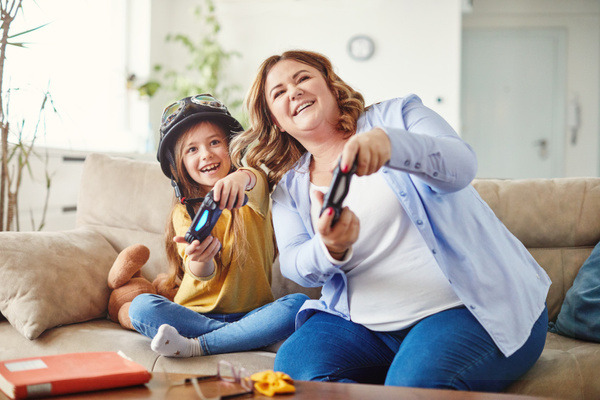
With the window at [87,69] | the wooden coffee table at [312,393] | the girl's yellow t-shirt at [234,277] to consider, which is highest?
the window at [87,69]

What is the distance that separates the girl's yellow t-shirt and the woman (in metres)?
0.21

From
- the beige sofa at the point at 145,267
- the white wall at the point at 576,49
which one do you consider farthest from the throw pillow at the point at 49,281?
the white wall at the point at 576,49

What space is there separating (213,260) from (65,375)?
0.72 m

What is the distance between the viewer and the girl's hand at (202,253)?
4.55 ft

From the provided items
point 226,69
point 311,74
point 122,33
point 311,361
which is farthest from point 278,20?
point 311,361

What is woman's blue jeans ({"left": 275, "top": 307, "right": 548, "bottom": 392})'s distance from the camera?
110 cm

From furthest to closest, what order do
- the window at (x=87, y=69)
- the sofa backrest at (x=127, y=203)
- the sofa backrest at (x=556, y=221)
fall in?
the window at (x=87, y=69), the sofa backrest at (x=127, y=203), the sofa backrest at (x=556, y=221)

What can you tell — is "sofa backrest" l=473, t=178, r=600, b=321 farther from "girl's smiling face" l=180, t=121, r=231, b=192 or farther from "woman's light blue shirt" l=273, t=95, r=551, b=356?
"girl's smiling face" l=180, t=121, r=231, b=192

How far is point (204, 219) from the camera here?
1.33 m

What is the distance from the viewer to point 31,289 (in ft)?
5.14

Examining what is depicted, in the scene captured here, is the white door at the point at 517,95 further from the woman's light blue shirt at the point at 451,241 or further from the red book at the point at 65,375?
the red book at the point at 65,375

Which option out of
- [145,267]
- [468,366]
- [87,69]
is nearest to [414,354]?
[468,366]

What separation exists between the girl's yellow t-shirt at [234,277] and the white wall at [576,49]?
15.9 ft

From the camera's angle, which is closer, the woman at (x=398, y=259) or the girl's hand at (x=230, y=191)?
the woman at (x=398, y=259)
